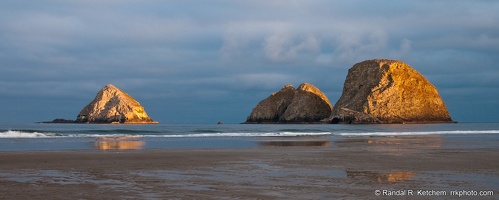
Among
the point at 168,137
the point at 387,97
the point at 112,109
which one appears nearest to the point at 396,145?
the point at 168,137

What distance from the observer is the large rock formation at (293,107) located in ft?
525

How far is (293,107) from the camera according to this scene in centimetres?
16325

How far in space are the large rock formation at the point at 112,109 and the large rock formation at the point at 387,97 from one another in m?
68.3

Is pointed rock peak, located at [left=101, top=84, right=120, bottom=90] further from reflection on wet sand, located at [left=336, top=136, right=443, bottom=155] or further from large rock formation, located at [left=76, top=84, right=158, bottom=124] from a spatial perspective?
reflection on wet sand, located at [left=336, top=136, right=443, bottom=155]

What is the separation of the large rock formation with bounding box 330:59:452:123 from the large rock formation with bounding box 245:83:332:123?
1469 centimetres

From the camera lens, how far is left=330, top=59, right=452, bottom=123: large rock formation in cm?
13438

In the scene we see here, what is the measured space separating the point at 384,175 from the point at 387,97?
130 metres

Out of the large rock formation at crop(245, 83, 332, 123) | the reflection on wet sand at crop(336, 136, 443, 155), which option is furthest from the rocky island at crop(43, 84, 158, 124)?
the reflection on wet sand at crop(336, 136, 443, 155)

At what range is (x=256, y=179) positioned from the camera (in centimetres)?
1132

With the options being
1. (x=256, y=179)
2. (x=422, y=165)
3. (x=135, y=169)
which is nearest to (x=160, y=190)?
(x=256, y=179)

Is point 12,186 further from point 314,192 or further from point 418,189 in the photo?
point 418,189

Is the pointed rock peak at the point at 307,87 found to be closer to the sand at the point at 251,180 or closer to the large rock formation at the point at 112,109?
the large rock formation at the point at 112,109

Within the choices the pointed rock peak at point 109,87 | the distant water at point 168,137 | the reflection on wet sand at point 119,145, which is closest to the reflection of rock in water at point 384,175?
the distant water at point 168,137

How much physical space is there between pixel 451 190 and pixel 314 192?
2.62 metres
